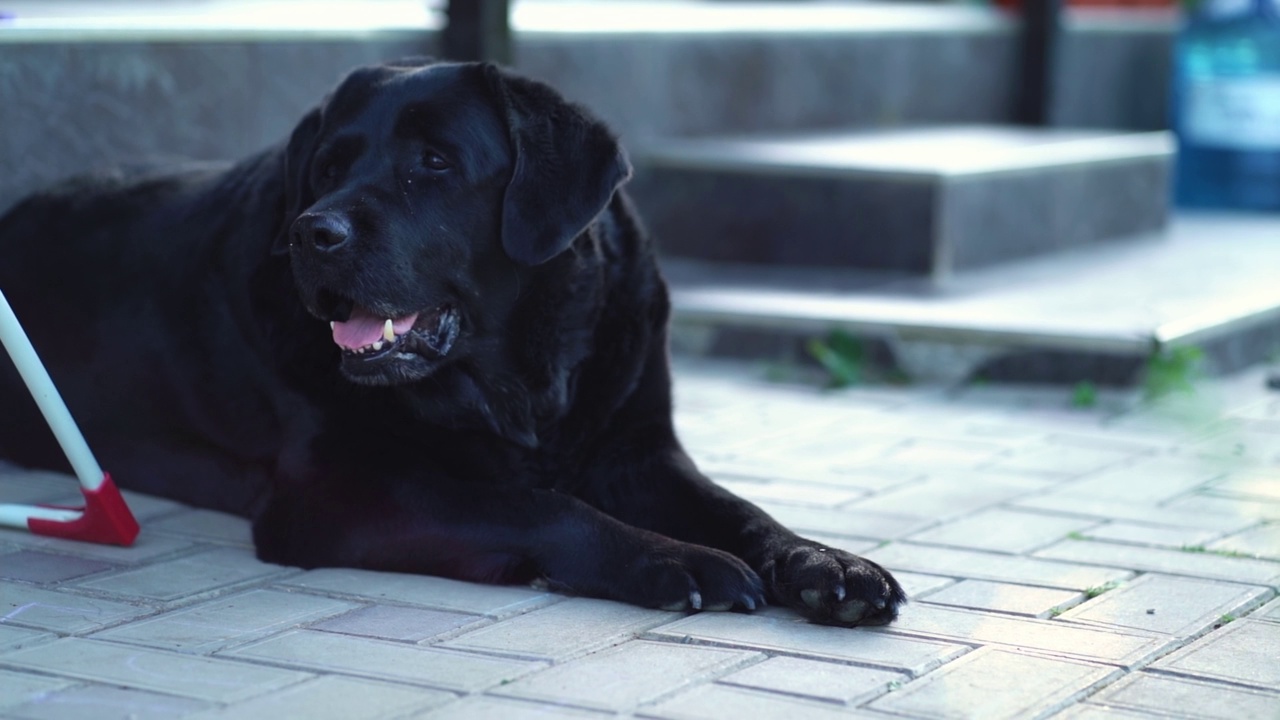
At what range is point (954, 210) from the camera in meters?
6.00

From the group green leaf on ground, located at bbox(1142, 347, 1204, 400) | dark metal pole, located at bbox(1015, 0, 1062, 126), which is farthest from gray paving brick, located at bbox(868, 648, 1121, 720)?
dark metal pole, located at bbox(1015, 0, 1062, 126)

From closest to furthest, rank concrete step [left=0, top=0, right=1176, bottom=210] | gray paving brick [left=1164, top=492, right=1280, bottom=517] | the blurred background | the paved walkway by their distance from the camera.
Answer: the paved walkway, gray paving brick [left=1164, top=492, right=1280, bottom=517], concrete step [left=0, top=0, right=1176, bottom=210], the blurred background

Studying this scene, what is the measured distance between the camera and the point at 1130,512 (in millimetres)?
3729

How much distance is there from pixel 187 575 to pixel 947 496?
171 centimetres

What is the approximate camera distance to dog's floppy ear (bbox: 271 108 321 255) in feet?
11.0

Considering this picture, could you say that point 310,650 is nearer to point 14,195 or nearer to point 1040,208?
point 14,195

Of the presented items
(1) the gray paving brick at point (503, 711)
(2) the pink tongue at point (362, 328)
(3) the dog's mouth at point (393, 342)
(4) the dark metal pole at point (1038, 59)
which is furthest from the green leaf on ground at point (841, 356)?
(4) the dark metal pole at point (1038, 59)

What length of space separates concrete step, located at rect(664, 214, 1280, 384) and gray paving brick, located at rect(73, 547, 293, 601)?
8.45 ft

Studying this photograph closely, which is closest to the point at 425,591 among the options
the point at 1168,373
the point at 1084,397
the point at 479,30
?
the point at 1084,397

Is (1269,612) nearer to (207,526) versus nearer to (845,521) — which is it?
(845,521)

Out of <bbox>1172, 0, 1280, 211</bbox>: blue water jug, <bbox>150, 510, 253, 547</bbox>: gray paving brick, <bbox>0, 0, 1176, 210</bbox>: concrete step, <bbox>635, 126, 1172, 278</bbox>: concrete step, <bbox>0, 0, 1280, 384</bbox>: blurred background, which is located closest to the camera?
<bbox>150, 510, 253, 547</bbox>: gray paving brick

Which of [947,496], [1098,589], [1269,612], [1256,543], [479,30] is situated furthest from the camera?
[479,30]

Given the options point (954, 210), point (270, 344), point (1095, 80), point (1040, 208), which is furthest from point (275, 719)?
point (1095, 80)

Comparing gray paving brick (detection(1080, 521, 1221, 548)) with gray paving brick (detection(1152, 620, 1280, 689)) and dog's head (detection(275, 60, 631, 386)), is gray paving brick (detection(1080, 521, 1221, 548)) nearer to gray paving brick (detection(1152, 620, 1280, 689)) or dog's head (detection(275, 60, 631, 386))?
gray paving brick (detection(1152, 620, 1280, 689))
